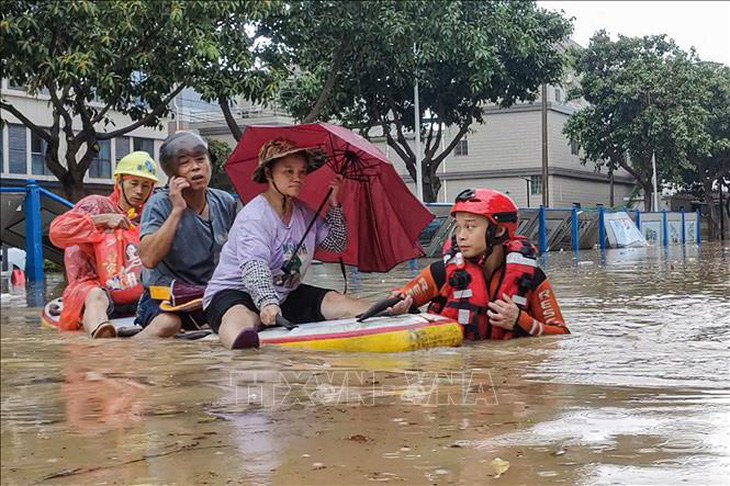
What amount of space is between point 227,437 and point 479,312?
294 centimetres

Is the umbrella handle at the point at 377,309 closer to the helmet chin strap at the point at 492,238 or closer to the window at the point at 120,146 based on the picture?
the helmet chin strap at the point at 492,238

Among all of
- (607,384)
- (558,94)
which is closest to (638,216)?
(558,94)

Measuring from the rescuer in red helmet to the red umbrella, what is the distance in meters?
0.67

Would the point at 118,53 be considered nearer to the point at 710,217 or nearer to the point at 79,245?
the point at 79,245

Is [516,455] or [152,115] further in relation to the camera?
[152,115]

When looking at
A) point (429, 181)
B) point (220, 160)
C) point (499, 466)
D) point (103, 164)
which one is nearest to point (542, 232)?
point (429, 181)

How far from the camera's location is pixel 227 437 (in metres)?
3.13

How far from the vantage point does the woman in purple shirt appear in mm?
5359

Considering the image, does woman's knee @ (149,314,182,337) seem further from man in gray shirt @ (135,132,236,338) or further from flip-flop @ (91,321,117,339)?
flip-flop @ (91,321,117,339)

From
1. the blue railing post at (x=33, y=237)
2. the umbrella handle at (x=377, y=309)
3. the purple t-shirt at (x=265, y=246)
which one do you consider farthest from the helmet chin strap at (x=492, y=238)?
the blue railing post at (x=33, y=237)

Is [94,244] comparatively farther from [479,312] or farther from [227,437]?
[227,437]

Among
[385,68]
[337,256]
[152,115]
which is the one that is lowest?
[337,256]

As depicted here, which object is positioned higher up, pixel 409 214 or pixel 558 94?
pixel 558 94

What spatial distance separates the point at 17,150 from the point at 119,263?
2418 centimetres
